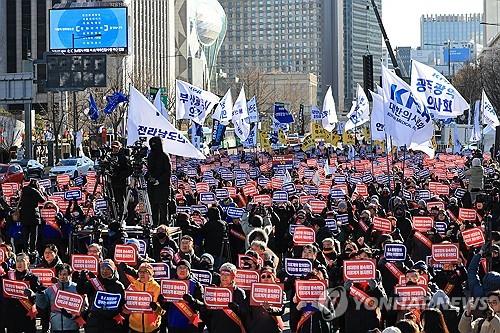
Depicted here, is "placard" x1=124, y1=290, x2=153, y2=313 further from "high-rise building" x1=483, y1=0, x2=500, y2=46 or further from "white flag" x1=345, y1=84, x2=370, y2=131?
"high-rise building" x1=483, y1=0, x2=500, y2=46

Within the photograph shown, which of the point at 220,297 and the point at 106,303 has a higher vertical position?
the point at 220,297

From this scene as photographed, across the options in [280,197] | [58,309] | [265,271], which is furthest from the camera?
[280,197]

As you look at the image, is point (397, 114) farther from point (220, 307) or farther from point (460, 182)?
point (220, 307)

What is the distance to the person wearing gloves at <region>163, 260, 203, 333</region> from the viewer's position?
11086mm

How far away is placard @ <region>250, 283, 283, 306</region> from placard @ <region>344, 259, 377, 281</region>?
0.89 metres

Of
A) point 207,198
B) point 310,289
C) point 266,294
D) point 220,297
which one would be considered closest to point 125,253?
point 220,297

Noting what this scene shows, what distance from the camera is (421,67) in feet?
81.9

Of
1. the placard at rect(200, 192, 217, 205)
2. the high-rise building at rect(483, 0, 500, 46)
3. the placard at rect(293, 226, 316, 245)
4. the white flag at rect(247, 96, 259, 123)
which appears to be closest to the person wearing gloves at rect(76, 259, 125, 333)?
the placard at rect(293, 226, 316, 245)

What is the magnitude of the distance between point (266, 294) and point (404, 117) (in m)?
12.4

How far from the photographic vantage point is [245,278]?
442 inches

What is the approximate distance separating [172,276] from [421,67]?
14.4 m

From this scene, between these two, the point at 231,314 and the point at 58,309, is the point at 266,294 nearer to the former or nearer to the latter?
the point at 231,314

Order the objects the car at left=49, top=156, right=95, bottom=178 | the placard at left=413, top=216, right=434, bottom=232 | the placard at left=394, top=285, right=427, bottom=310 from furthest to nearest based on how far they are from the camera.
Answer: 1. the car at left=49, top=156, right=95, bottom=178
2. the placard at left=413, top=216, right=434, bottom=232
3. the placard at left=394, top=285, right=427, bottom=310

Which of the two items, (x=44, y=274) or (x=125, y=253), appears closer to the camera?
(x=44, y=274)
